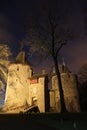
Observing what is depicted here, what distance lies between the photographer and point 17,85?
44781mm

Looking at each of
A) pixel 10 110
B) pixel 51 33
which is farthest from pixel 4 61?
pixel 10 110

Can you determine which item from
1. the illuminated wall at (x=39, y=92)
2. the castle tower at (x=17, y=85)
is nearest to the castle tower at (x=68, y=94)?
the illuminated wall at (x=39, y=92)

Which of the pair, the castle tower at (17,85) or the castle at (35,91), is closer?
the castle at (35,91)

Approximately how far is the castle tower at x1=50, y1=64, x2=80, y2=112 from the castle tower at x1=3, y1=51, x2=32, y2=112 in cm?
651

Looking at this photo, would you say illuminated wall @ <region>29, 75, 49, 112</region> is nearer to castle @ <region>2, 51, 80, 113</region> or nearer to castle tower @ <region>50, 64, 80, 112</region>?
castle @ <region>2, 51, 80, 113</region>

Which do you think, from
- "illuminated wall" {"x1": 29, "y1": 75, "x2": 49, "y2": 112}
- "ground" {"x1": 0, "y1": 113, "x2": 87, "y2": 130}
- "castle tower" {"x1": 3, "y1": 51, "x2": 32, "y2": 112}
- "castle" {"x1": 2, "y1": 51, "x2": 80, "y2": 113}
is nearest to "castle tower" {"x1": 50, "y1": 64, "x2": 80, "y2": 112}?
"castle" {"x1": 2, "y1": 51, "x2": 80, "y2": 113}

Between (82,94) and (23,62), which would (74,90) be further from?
(23,62)

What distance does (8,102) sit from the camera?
43.5 m

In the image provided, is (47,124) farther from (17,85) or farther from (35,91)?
(17,85)

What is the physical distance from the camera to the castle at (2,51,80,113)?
39.8 m

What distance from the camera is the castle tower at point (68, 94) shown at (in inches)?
1548

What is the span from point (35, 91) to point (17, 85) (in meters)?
5.27

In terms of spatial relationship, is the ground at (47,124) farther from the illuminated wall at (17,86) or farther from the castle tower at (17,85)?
the illuminated wall at (17,86)

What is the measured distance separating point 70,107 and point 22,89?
12.6m
